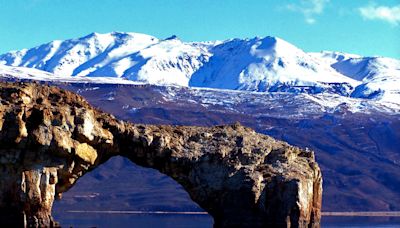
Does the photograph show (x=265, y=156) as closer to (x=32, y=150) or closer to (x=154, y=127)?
(x=154, y=127)

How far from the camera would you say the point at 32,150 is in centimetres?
5744

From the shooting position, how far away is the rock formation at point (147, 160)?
57.3 metres

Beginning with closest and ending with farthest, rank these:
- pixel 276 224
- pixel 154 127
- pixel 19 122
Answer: pixel 19 122 < pixel 276 224 < pixel 154 127

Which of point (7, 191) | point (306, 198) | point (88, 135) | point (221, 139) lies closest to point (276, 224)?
point (306, 198)

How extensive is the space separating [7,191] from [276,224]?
18.0 metres

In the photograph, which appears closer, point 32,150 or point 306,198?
point 32,150

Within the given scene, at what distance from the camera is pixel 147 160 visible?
6359 centimetres

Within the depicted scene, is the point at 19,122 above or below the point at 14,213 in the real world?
above

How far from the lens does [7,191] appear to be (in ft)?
188

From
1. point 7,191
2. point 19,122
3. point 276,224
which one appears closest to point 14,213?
point 7,191

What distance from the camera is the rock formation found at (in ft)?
188

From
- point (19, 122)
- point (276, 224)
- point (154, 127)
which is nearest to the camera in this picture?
point (19, 122)

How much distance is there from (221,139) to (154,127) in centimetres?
491

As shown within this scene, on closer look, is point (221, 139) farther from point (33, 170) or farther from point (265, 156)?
point (33, 170)
